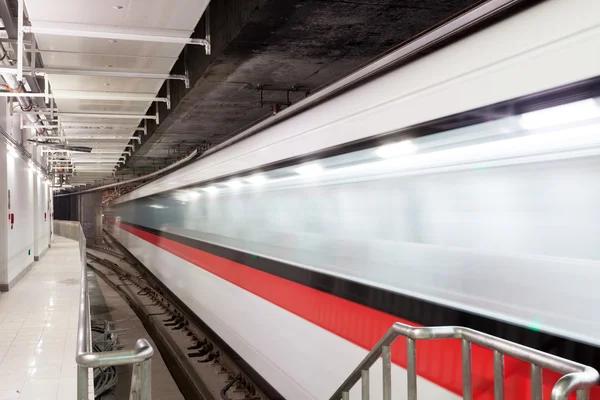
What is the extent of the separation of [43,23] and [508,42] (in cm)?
656

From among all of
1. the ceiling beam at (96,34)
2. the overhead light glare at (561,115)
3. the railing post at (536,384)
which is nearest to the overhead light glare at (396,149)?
the overhead light glare at (561,115)

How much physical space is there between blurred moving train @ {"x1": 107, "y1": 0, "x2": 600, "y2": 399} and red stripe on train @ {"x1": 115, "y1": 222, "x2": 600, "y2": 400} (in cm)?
1

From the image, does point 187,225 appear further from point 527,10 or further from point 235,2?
point 527,10

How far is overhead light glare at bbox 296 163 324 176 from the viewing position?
467cm

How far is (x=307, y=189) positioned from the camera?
4918 mm

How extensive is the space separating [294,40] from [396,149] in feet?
9.63

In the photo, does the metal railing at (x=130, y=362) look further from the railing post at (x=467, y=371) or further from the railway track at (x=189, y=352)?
the railway track at (x=189, y=352)

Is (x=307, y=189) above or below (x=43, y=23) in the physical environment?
below

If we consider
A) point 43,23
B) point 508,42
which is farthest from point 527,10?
point 43,23

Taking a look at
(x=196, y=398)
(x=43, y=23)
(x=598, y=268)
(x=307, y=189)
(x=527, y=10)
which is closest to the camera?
(x=598, y=268)

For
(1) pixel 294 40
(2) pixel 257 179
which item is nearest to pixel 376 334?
(2) pixel 257 179

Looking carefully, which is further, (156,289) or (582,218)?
(156,289)

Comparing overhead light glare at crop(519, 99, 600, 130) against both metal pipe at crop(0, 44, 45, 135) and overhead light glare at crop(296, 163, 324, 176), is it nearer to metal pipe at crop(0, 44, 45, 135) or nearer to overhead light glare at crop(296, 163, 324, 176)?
overhead light glare at crop(296, 163, 324, 176)

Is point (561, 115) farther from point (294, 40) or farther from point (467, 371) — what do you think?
point (294, 40)
